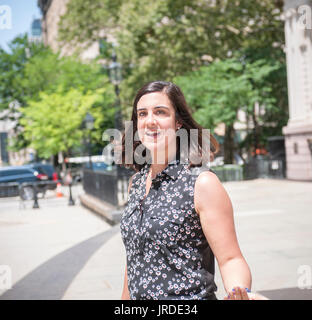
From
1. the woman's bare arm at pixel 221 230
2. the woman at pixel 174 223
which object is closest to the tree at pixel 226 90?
the woman at pixel 174 223

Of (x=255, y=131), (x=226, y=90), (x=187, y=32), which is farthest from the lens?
(x=255, y=131)

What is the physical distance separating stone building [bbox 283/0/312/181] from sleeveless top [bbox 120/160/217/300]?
75.9 ft

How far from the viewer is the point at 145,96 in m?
2.24

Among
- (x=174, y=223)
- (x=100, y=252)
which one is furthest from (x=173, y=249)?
(x=100, y=252)

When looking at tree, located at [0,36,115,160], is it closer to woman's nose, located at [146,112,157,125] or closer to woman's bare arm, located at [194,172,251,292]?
woman's nose, located at [146,112,157,125]

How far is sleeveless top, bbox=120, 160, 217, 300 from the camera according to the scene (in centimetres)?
207

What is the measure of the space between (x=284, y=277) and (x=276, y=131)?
28199 millimetres

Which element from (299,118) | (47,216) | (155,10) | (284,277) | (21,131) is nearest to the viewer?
(284,277)

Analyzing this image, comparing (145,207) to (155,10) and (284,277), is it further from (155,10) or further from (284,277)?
(155,10)

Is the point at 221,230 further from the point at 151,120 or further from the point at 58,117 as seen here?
the point at 58,117

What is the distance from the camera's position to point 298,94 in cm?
2550

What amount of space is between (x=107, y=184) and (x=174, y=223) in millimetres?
12942

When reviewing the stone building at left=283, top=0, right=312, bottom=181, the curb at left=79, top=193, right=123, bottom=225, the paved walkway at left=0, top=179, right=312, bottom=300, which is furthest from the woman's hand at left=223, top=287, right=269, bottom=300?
the stone building at left=283, top=0, right=312, bottom=181
